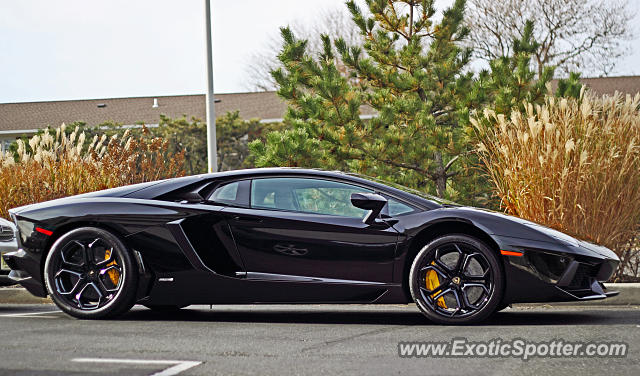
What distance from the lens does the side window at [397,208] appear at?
6.45 metres

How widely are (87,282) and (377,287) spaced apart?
2.29 meters

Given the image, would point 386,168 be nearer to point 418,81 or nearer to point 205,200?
point 418,81

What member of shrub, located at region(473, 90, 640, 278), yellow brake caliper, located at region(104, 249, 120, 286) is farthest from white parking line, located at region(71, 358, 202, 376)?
shrub, located at region(473, 90, 640, 278)

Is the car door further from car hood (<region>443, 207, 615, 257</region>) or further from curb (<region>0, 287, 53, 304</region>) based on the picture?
curb (<region>0, 287, 53, 304</region>)

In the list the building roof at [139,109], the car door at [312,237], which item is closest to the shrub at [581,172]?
the car door at [312,237]

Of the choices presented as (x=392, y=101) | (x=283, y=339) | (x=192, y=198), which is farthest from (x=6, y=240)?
(x=392, y=101)

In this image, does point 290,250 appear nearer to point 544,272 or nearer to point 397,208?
point 397,208

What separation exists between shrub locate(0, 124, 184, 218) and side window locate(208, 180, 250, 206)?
18.4 ft

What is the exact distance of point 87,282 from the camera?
21.9ft

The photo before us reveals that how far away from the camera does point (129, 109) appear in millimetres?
38562

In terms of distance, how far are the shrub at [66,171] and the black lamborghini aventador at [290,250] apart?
198 inches

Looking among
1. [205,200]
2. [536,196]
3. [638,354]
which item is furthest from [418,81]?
[638,354]

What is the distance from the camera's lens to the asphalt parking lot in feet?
15.5

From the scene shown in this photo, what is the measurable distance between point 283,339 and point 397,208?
4.62 feet
